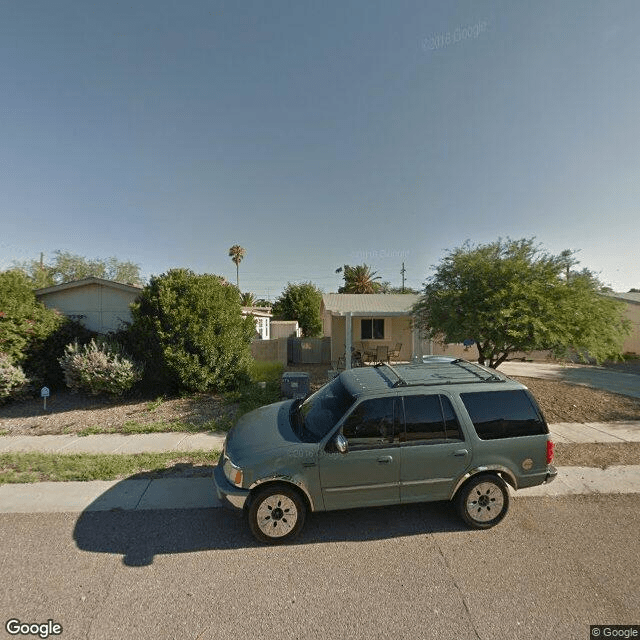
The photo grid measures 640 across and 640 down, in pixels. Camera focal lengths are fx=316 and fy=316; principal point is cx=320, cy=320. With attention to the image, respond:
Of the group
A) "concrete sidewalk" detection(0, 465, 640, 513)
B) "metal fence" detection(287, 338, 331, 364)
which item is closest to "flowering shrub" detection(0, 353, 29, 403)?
"concrete sidewalk" detection(0, 465, 640, 513)

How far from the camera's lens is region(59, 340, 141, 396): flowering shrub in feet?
23.9

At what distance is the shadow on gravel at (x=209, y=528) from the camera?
311 centimetres

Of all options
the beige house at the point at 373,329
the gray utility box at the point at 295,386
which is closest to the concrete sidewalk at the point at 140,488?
the gray utility box at the point at 295,386

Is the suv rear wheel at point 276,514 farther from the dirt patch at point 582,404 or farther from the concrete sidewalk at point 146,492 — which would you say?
the dirt patch at point 582,404

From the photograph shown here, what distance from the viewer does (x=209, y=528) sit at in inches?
134

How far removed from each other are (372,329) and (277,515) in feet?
46.0

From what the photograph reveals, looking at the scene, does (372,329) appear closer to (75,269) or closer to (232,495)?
(232,495)

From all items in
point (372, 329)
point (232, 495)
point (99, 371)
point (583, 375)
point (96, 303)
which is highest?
point (96, 303)

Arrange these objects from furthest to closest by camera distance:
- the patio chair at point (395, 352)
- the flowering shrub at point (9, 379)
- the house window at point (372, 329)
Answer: the house window at point (372, 329), the patio chair at point (395, 352), the flowering shrub at point (9, 379)

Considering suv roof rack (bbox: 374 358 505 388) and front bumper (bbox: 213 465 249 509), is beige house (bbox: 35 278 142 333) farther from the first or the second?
suv roof rack (bbox: 374 358 505 388)

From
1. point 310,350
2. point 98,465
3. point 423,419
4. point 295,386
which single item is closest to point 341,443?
point 423,419

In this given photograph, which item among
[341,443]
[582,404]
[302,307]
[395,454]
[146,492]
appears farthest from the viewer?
[302,307]

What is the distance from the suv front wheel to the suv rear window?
0.52 meters

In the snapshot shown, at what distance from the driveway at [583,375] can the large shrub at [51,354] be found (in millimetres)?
14844
